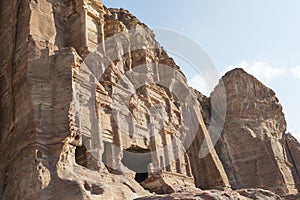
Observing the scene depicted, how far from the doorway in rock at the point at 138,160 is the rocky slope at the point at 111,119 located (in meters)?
0.07

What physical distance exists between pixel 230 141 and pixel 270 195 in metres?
28.4

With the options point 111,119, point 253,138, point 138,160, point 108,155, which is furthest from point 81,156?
point 253,138

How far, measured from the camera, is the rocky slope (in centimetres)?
1912

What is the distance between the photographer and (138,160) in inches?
1174

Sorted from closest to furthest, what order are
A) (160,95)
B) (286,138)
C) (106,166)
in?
(106,166), (160,95), (286,138)

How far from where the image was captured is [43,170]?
1831cm

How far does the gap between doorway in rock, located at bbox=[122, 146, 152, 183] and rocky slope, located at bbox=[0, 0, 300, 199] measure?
0.07m

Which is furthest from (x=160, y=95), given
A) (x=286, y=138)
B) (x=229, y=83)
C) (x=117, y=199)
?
(x=286, y=138)

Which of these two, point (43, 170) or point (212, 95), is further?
point (212, 95)

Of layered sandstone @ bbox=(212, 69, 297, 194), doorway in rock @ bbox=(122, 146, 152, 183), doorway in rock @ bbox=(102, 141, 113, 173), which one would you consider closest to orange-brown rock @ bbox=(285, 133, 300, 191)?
layered sandstone @ bbox=(212, 69, 297, 194)

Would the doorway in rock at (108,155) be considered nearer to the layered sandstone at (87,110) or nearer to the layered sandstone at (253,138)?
the layered sandstone at (87,110)

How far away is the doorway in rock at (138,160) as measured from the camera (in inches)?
1137

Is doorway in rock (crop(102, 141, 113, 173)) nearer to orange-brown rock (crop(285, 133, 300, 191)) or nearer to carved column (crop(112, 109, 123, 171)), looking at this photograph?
carved column (crop(112, 109, 123, 171))

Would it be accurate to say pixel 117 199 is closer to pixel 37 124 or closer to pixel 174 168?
pixel 37 124
